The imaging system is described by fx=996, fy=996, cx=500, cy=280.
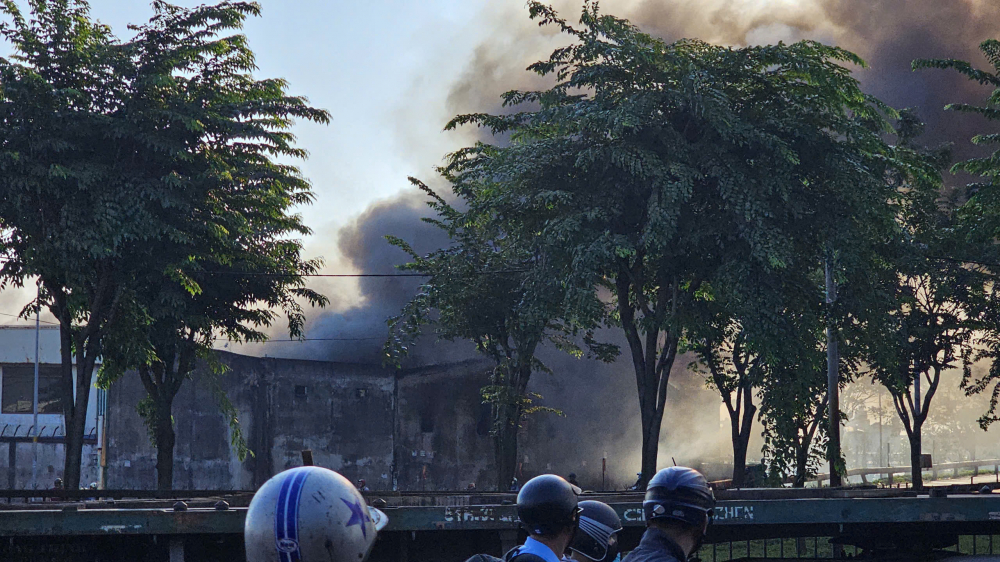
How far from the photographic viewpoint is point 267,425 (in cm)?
3950

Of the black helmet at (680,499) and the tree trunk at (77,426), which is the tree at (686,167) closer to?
the tree trunk at (77,426)

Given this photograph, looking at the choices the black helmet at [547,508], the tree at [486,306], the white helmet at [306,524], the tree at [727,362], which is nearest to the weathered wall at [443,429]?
the tree at [486,306]

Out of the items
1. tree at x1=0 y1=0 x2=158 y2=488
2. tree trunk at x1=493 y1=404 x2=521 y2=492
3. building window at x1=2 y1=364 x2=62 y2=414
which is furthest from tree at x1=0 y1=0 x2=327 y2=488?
building window at x1=2 y1=364 x2=62 y2=414

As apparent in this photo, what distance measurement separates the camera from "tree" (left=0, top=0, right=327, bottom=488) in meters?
18.4

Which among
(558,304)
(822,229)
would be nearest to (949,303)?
(822,229)

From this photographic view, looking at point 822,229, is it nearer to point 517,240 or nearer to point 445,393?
point 517,240

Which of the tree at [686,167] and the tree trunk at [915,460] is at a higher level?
the tree at [686,167]

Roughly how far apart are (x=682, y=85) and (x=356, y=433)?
26966mm

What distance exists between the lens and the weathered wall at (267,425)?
37875 mm

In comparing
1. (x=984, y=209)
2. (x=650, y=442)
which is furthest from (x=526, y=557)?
(x=984, y=209)

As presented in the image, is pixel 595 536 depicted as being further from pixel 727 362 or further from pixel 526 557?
pixel 727 362

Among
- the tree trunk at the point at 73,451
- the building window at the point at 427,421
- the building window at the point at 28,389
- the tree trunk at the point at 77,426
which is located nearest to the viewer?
the tree trunk at the point at 73,451

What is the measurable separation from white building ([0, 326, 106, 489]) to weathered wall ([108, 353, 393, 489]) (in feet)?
5.62

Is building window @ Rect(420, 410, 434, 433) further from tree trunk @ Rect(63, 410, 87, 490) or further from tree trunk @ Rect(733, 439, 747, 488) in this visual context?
tree trunk @ Rect(63, 410, 87, 490)
